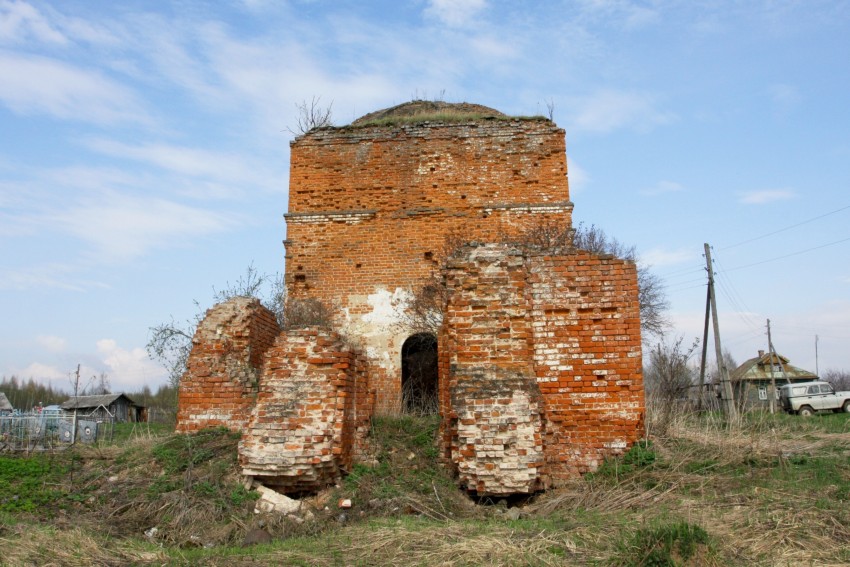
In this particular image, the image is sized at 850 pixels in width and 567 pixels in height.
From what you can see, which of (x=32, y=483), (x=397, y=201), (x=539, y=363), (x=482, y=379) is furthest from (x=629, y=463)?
(x=397, y=201)

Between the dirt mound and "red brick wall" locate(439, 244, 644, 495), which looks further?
the dirt mound

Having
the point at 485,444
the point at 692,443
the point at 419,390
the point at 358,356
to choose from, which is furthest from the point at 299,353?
the point at 419,390

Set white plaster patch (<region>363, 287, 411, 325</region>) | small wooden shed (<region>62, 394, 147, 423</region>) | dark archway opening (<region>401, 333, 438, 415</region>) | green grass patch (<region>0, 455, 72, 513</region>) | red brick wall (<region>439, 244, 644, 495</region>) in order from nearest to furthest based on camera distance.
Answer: red brick wall (<region>439, 244, 644, 495</region>) < green grass patch (<region>0, 455, 72, 513</region>) < white plaster patch (<region>363, 287, 411, 325</region>) < dark archway opening (<region>401, 333, 438, 415</region>) < small wooden shed (<region>62, 394, 147, 423</region>)

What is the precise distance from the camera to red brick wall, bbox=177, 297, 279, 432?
745 centimetres

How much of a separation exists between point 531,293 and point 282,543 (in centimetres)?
326

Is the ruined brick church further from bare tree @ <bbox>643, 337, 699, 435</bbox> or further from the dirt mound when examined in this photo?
the dirt mound

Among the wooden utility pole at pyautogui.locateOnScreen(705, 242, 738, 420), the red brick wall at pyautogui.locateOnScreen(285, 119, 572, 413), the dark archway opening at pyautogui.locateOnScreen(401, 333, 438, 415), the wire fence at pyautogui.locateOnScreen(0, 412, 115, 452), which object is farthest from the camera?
the wooden utility pole at pyautogui.locateOnScreen(705, 242, 738, 420)

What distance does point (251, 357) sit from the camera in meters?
7.82

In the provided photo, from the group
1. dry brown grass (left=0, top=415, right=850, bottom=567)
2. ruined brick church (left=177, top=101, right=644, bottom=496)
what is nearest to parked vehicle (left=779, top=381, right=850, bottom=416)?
dry brown grass (left=0, top=415, right=850, bottom=567)

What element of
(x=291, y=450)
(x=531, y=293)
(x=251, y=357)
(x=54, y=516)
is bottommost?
(x=54, y=516)

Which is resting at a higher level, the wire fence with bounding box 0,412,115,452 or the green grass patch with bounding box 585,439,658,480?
the green grass patch with bounding box 585,439,658,480

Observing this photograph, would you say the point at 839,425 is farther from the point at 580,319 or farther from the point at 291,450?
the point at 291,450

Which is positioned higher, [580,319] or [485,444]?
[580,319]

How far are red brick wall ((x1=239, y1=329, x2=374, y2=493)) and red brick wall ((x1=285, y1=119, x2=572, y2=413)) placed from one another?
4.52m
